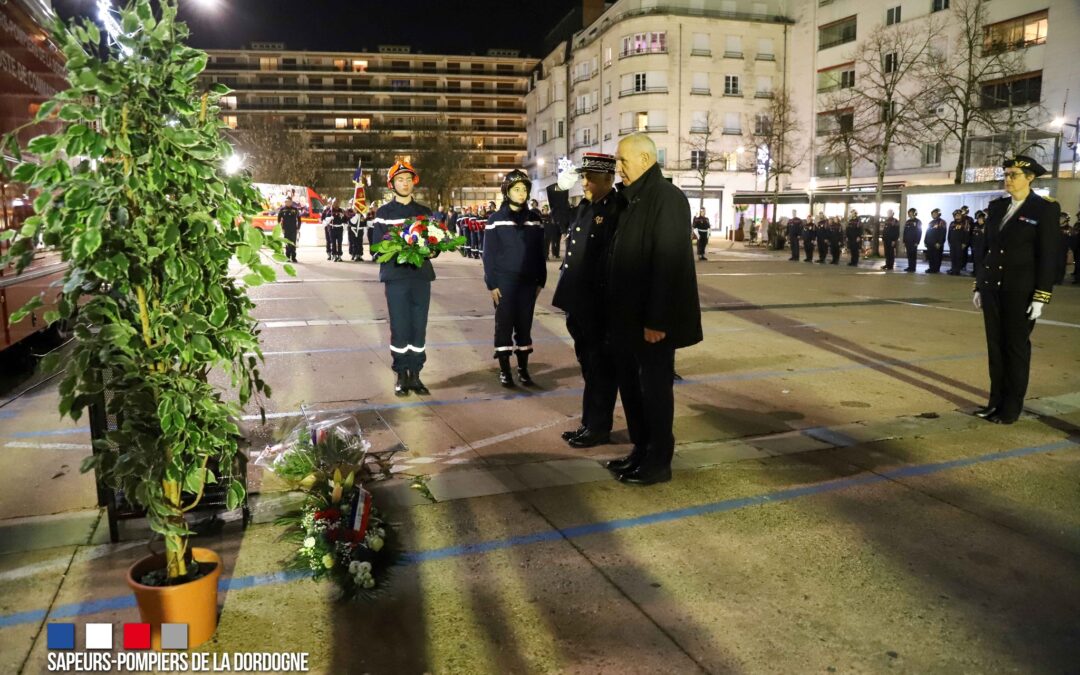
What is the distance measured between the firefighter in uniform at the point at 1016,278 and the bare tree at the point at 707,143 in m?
52.3

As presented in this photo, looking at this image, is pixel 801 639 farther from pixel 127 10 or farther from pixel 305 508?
pixel 127 10

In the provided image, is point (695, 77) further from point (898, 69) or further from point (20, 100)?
point (20, 100)

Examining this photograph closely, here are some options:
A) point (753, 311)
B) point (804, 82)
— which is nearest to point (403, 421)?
point (753, 311)

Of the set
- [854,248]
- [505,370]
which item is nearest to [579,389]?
[505,370]

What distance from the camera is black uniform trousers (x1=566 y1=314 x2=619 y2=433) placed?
5.55 meters

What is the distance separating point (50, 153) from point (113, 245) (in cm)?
34

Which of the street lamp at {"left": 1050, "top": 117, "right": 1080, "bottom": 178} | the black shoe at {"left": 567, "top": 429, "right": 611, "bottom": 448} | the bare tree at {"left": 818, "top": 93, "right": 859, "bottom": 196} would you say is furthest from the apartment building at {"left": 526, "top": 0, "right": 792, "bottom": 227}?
the black shoe at {"left": 567, "top": 429, "right": 611, "bottom": 448}

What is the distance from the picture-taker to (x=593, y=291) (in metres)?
5.52

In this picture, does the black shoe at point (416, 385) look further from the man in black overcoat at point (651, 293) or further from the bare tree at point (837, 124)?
the bare tree at point (837, 124)

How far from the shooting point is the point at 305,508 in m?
4.04

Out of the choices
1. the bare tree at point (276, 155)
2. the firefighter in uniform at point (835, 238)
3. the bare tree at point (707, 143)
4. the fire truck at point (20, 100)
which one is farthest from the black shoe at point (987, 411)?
the bare tree at point (276, 155)

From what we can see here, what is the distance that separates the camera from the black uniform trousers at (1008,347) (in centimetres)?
622

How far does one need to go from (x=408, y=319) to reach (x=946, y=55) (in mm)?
44186

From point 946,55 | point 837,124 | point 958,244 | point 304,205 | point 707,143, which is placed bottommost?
point 958,244
